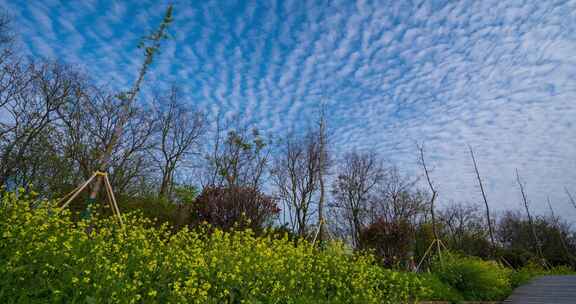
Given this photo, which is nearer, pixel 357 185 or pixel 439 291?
pixel 439 291

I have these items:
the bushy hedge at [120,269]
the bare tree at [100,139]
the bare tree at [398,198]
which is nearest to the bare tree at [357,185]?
the bare tree at [398,198]

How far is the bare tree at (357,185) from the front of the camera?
75.5 ft

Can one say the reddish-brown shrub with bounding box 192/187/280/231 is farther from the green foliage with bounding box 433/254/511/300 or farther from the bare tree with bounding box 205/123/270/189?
the bare tree with bounding box 205/123/270/189

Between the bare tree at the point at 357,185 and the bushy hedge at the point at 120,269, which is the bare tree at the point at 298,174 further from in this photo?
the bushy hedge at the point at 120,269

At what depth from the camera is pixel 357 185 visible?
2305cm

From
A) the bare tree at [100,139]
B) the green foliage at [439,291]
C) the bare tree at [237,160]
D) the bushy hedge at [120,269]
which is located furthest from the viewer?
the bare tree at [237,160]

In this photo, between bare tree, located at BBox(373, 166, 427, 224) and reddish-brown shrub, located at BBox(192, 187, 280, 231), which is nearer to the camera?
reddish-brown shrub, located at BBox(192, 187, 280, 231)

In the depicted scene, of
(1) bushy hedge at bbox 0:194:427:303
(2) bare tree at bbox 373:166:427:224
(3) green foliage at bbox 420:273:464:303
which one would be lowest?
(3) green foliage at bbox 420:273:464:303

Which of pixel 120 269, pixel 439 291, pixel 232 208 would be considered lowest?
pixel 439 291

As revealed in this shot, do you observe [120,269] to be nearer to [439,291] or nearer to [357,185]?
[439,291]

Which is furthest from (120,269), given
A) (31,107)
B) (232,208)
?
(31,107)

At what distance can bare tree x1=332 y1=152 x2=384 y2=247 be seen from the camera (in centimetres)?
2300

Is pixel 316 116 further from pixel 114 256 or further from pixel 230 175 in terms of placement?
pixel 114 256

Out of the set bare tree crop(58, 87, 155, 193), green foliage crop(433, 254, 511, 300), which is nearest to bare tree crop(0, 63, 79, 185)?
bare tree crop(58, 87, 155, 193)
